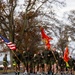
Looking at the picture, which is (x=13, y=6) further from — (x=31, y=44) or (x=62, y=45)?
(x=62, y=45)

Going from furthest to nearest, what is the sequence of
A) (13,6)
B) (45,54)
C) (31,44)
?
(31,44) → (13,6) → (45,54)

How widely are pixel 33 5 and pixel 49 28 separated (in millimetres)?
3584

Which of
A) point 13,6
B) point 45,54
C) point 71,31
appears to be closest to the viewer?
point 45,54

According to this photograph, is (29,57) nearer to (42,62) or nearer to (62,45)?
(42,62)

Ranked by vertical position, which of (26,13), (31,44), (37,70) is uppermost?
(26,13)

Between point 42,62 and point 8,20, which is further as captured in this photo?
point 8,20

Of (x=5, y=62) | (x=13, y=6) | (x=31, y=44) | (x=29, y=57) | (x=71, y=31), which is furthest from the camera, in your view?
(x=71, y=31)

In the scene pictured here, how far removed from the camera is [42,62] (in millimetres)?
22375

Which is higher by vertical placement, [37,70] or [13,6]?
[13,6]

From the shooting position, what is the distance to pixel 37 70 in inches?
981

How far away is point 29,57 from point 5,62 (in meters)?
7.50

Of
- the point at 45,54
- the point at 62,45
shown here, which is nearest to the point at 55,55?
the point at 45,54

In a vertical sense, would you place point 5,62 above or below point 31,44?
below

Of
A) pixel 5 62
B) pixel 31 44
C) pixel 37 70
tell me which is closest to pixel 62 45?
pixel 31 44
